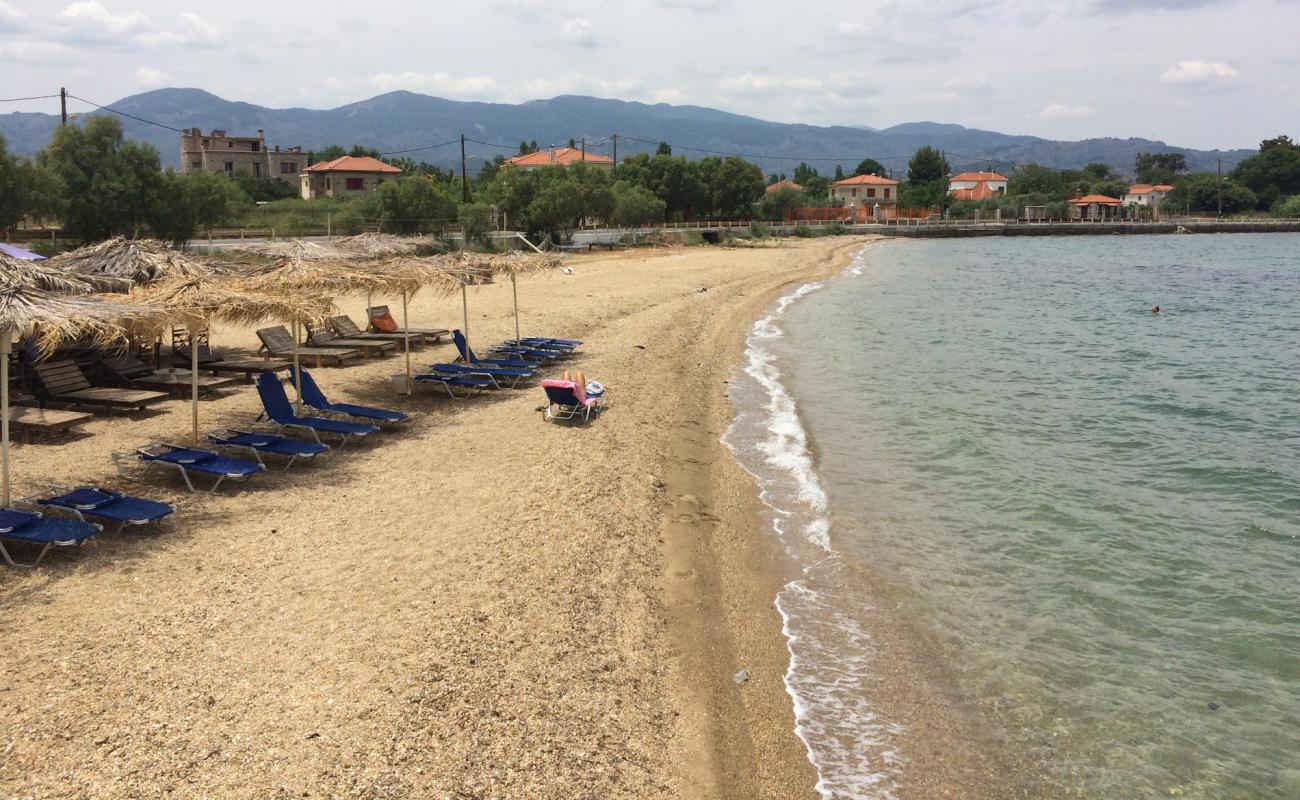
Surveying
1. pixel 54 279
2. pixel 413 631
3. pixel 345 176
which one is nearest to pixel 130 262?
pixel 54 279

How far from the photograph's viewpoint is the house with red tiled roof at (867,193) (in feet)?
370

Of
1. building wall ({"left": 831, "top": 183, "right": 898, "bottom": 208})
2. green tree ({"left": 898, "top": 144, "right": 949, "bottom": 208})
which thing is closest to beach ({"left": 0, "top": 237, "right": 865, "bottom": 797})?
building wall ({"left": 831, "top": 183, "right": 898, "bottom": 208})

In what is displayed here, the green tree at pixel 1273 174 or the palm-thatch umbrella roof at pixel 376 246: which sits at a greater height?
the green tree at pixel 1273 174

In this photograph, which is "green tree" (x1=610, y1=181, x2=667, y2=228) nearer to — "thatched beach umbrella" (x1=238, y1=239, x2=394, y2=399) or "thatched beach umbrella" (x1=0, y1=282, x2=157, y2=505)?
"thatched beach umbrella" (x1=238, y1=239, x2=394, y2=399)

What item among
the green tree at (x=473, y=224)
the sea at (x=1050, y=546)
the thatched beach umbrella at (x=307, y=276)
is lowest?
the sea at (x=1050, y=546)

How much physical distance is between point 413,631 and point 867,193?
377 ft

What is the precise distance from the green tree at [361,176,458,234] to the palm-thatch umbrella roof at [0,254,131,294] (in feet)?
91.3

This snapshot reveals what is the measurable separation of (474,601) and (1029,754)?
4.16m

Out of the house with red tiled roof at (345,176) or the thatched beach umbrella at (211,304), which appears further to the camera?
the house with red tiled roof at (345,176)

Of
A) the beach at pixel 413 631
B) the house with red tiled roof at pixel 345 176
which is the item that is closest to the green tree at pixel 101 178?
the beach at pixel 413 631

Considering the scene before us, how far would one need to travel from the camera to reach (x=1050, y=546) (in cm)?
980

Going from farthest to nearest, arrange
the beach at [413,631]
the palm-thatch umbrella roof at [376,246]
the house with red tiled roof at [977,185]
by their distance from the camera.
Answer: the house with red tiled roof at [977,185]
the palm-thatch umbrella roof at [376,246]
the beach at [413,631]

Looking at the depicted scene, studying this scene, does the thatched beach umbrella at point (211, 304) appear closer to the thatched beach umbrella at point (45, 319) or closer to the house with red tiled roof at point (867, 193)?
the thatched beach umbrella at point (45, 319)

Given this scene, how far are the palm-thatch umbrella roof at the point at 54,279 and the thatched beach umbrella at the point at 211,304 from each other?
51.3 inches
